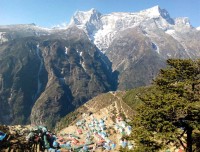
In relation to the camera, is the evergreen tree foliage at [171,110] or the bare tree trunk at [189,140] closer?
the evergreen tree foliage at [171,110]

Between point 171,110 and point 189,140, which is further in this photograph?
point 189,140

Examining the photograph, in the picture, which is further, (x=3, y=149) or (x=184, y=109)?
(x=3, y=149)

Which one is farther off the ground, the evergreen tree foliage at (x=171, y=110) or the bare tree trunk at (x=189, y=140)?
the evergreen tree foliage at (x=171, y=110)

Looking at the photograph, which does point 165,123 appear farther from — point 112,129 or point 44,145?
point 112,129

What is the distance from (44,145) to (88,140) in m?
63.1

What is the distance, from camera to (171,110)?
33.1 metres

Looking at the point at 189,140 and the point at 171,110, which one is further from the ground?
the point at 171,110

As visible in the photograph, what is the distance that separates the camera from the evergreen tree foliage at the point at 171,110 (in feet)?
107

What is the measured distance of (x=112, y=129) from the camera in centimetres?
11638

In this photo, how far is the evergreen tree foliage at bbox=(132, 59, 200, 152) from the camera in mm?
32469

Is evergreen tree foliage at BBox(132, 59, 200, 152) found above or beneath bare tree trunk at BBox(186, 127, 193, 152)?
above

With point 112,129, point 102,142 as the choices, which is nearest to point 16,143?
point 102,142

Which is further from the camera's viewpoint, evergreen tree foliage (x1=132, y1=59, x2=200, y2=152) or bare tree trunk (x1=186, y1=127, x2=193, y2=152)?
bare tree trunk (x1=186, y1=127, x2=193, y2=152)

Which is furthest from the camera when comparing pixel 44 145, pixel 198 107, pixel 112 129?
pixel 112 129
